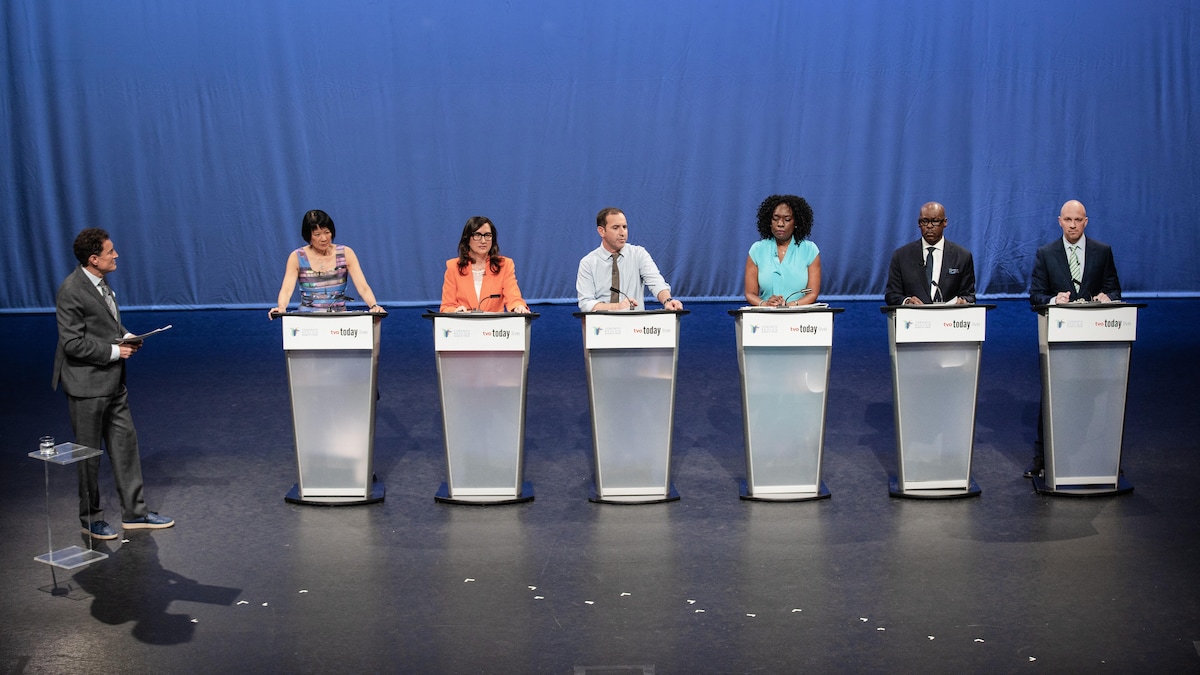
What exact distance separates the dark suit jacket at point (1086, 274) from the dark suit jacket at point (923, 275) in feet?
1.09

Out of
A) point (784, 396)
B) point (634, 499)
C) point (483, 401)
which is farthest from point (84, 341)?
point (784, 396)

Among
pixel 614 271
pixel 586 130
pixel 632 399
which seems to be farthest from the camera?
pixel 586 130

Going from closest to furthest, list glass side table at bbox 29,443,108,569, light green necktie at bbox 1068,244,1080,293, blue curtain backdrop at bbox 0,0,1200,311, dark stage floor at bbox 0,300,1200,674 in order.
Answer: dark stage floor at bbox 0,300,1200,674 < glass side table at bbox 29,443,108,569 < light green necktie at bbox 1068,244,1080,293 < blue curtain backdrop at bbox 0,0,1200,311

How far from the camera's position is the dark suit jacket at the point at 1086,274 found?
18.0 feet

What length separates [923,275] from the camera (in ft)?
18.0

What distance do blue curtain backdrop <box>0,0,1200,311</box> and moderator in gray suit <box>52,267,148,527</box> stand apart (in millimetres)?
7116

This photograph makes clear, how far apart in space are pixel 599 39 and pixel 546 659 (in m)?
8.85

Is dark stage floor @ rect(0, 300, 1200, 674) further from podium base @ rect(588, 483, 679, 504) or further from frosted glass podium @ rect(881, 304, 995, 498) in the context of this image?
frosted glass podium @ rect(881, 304, 995, 498)

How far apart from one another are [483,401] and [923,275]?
87.5 inches

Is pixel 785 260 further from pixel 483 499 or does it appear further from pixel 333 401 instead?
pixel 333 401

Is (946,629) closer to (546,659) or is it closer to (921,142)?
(546,659)

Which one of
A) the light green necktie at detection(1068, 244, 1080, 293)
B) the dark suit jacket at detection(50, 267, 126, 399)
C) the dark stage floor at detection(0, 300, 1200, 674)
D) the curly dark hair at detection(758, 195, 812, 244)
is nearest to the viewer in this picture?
the dark stage floor at detection(0, 300, 1200, 674)

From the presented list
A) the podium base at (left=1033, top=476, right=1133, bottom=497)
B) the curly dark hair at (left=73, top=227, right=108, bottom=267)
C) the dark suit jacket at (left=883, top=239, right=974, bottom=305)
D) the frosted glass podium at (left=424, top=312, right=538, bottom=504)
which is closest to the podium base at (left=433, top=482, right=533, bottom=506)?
the frosted glass podium at (left=424, top=312, right=538, bottom=504)

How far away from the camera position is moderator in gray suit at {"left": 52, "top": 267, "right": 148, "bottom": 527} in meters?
4.68
